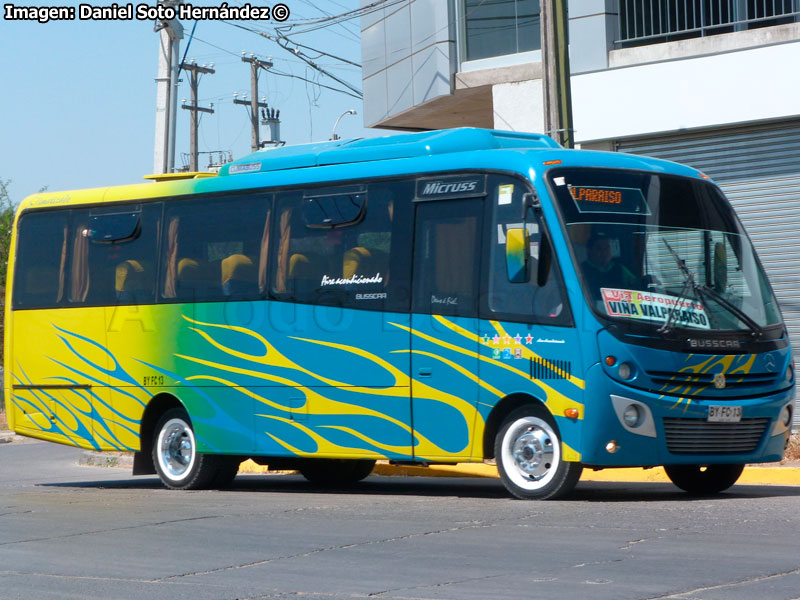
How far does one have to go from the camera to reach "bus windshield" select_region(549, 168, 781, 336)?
11148 mm

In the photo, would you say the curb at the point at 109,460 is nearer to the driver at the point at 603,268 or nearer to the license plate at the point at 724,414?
the driver at the point at 603,268

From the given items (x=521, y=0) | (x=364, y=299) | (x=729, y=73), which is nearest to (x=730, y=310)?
(x=364, y=299)

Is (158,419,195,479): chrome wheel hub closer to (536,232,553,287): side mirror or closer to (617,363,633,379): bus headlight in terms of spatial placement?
(536,232,553,287): side mirror

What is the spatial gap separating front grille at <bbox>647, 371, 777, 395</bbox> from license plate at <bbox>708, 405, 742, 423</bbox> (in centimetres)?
18

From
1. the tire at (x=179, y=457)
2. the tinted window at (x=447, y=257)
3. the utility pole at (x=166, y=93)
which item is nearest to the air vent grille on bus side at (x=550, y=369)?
the tinted window at (x=447, y=257)

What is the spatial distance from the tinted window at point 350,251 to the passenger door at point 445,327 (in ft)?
0.72

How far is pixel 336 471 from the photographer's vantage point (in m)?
15.1

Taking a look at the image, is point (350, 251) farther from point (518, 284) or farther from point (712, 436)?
point (712, 436)

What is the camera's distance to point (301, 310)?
13.1 meters

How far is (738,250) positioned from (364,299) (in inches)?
128

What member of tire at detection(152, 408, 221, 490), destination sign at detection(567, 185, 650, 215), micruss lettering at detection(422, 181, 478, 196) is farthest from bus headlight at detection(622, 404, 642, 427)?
tire at detection(152, 408, 221, 490)

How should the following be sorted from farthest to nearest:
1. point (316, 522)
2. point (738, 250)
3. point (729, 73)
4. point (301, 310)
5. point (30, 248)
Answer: point (729, 73) → point (30, 248) → point (301, 310) → point (738, 250) → point (316, 522)

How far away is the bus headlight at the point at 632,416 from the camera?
1096 centimetres

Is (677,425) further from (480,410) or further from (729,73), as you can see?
(729,73)
